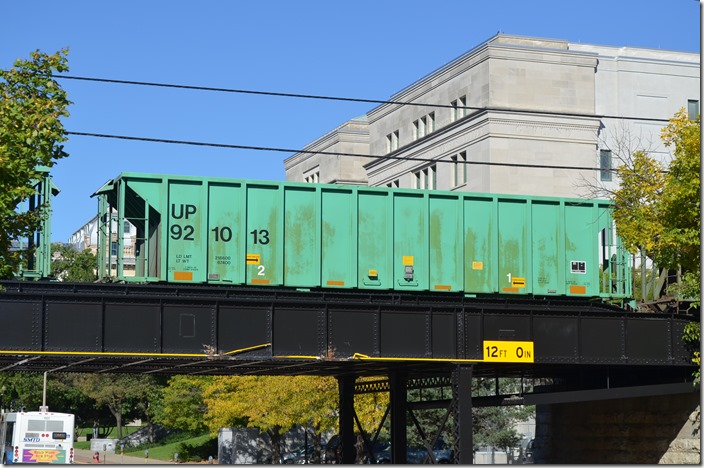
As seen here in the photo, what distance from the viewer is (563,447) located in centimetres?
4294

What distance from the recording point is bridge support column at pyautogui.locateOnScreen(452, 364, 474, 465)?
29.2 meters

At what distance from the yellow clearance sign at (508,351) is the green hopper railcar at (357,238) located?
8.18 feet

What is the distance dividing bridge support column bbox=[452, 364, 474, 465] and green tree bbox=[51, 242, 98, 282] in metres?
71.6

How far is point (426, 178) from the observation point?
79000mm

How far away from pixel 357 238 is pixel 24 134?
41.8 ft

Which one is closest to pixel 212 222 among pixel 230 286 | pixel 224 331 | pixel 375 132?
pixel 230 286

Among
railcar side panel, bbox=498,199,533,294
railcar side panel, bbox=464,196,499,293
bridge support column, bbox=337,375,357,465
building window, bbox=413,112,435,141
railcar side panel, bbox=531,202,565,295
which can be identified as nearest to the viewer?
railcar side panel, bbox=464,196,499,293

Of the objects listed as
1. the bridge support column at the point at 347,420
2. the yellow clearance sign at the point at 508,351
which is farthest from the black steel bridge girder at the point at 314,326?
the bridge support column at the point at 347,420

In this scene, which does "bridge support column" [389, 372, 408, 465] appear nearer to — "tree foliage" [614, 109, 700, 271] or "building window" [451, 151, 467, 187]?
"tree foliage" [614, 109, 700, 271]

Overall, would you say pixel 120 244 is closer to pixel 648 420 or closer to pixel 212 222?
pixel 212 222

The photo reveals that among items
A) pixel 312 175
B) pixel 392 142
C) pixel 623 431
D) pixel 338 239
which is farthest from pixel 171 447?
pixel 338 239

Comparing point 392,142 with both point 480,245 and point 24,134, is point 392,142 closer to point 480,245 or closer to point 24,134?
point 480,245

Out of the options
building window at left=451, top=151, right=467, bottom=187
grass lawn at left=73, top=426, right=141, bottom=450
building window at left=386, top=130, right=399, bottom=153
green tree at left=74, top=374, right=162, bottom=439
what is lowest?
grass lawn at left=73, top=426, right=141, bottom=450

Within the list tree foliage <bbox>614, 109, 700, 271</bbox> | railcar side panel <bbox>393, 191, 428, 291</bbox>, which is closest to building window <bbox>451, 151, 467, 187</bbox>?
tree foliage <bbox>614, 109, 700, 271</bbox>
